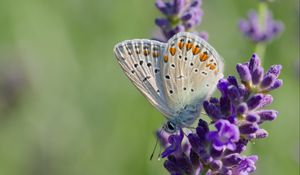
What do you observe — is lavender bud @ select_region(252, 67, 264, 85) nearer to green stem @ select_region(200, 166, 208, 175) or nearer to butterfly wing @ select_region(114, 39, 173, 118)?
green stem @ select_region(200, 166, 208, 175)

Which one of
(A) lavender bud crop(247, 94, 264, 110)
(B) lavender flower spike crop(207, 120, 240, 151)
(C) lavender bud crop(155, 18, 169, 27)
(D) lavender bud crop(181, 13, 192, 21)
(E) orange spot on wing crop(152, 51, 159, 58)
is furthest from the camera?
(C) lavender bud crop(155, 18, 169, 27)

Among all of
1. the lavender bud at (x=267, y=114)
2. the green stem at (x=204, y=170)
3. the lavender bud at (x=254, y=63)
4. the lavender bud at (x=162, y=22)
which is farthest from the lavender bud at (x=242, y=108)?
the lavender bud at (x=162, y=22)

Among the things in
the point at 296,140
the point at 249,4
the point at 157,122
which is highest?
the point at 249,4

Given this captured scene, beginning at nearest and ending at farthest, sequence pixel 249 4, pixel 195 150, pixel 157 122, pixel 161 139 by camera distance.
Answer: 1. pixel 195 150
2. pixel 161 139
3. pixel 157 122
4. pixel 249 4

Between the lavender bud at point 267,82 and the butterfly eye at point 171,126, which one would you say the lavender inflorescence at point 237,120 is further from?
the butterfly eye at point 171,126

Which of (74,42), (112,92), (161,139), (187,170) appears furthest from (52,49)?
(187,170)

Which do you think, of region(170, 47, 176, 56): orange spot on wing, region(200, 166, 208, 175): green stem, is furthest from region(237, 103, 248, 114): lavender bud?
region(170, 47, 176, 56): orange spot on wing

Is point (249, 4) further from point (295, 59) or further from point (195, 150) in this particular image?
point (195, 150)
